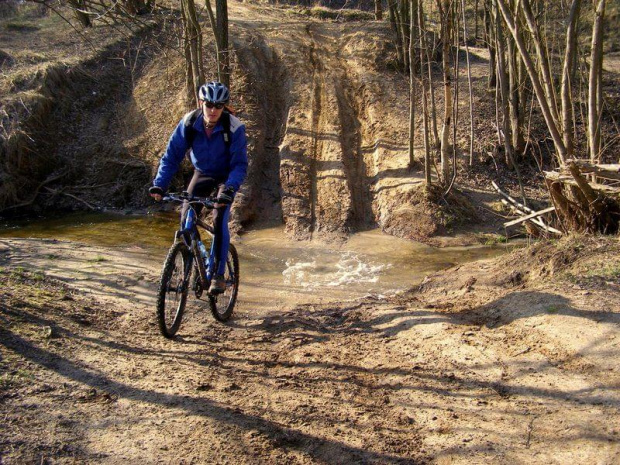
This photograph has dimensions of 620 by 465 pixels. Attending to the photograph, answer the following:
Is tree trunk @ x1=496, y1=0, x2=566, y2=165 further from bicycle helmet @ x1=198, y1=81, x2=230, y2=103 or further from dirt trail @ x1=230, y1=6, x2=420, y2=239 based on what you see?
dirt trail @ x1=230, y1=6, x2=420, y2=239

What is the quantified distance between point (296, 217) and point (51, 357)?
293 inches

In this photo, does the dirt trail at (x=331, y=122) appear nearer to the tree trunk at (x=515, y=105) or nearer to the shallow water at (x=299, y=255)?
the shallow water at (x=299, y=255)

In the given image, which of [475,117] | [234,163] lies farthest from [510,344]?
[475,117]

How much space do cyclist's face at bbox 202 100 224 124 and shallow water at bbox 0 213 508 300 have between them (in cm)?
250

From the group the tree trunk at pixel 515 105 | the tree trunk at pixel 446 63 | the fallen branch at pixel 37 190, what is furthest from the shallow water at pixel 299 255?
the tree trunk at pixel 515 105

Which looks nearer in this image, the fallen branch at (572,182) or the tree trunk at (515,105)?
the fallen branch at (572,182)

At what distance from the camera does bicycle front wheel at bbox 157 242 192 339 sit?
4.94m

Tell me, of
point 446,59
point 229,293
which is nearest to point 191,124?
point 229,293

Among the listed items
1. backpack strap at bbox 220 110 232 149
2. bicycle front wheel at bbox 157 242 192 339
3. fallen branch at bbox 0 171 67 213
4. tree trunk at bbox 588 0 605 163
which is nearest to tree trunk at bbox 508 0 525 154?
tree trunk at bbox 588 0 605 163

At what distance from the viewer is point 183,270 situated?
17.3 ft

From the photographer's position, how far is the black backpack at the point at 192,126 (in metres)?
5.41

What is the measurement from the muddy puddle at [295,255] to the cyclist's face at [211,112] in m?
2.38

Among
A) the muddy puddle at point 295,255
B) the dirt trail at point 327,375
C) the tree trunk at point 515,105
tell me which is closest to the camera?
the dirt trail at point 327,375

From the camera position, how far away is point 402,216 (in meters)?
11.0
